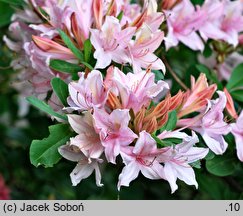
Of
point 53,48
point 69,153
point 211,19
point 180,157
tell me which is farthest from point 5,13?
point 180,157

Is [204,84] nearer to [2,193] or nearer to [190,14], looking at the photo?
[190,14]

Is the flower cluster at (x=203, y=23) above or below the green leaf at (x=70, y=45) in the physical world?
below

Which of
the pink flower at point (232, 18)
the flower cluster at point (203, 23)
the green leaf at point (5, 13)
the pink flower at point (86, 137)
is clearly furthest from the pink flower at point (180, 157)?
the green leaf at point (5, 13)

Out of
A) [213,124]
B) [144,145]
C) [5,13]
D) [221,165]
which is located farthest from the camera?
[5,13]

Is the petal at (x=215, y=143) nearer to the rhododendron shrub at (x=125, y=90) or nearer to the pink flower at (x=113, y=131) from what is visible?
the rhododendron shrub at (x=125, y=90)

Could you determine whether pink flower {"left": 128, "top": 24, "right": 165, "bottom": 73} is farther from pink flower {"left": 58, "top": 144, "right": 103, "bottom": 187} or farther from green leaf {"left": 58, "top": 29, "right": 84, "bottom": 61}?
pink flower {"left": 58, "top": 144, "right": 103, "bottom": 187}

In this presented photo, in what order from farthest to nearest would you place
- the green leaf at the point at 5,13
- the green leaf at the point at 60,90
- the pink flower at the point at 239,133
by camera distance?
the green leaf at the point at 5,13, the pink flower at the point at 239,133, the green leaf at the point at 60,90

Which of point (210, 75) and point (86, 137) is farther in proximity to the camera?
point (210, 75)

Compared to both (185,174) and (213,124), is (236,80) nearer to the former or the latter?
(213,124)

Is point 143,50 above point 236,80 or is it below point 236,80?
above
